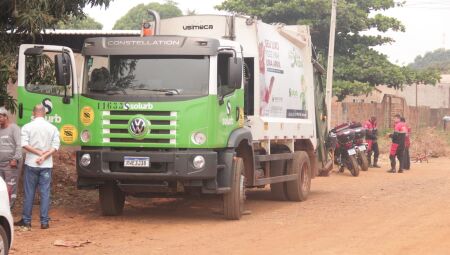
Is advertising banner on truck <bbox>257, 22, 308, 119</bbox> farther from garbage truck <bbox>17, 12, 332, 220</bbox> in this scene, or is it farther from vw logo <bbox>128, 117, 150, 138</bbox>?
vw logo <bbox>128, 117, 150, 138</bbox>

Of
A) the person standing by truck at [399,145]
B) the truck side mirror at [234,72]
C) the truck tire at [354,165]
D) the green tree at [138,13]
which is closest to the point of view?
the truck side mirror at [234,72]

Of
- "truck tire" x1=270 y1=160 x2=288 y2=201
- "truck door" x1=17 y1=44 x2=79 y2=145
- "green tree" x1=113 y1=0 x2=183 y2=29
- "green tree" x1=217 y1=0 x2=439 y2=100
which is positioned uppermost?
"green tree" x1=113 y1=0 x2=183 y2=29

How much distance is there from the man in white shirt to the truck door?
0.55m

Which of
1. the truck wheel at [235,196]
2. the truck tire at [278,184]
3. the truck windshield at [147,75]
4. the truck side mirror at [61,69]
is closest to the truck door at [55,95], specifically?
the truck side mirror at [61,69]

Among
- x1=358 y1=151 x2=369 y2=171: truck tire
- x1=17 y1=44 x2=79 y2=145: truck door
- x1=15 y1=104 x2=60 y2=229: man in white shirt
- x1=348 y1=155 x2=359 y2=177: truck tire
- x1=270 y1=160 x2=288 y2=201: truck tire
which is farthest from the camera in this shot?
x1=358 y1=151 x2=369 y2=171: truck tire

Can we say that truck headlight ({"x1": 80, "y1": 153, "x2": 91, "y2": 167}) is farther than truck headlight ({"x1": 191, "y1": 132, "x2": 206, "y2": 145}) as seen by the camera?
Yes

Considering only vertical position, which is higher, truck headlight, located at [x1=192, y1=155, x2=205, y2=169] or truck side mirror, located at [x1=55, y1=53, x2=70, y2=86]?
truck side mirror, located at [x1=55, y1=53, x2=70, y2=86]

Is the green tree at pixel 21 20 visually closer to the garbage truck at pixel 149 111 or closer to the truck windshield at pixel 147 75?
the garbage truck at pixel 149 111

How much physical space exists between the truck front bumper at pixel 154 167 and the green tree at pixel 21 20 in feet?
6.15

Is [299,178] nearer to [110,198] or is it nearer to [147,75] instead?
[110,198]

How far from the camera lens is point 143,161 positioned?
10.4 m

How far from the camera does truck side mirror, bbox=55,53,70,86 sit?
10.2m

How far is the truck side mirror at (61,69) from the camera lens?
33.4 ft

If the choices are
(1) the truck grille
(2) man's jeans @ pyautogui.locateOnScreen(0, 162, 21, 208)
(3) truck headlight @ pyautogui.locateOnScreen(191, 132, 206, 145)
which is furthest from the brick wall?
(2) man's jeans @ pyautogui.locateOnScreen(0, 162, 21, 208)
